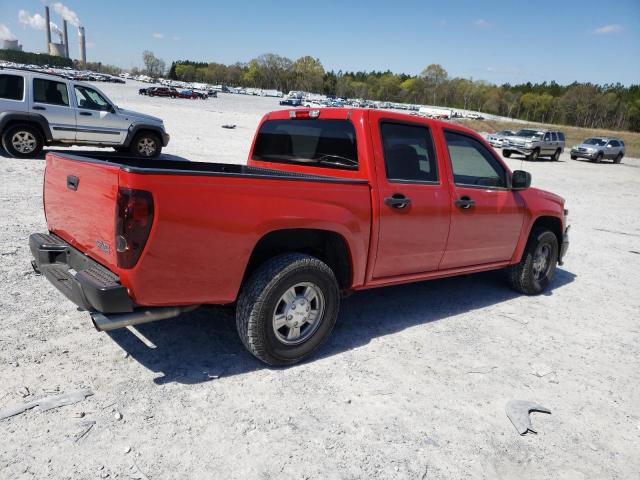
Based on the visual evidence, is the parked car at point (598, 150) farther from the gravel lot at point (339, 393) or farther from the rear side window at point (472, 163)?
the rear side window at point (472, 163)

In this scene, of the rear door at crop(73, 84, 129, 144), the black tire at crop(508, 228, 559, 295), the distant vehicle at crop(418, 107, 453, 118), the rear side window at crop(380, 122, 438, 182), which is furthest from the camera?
the distant vehicle at crop(418, 107, 453, 118)

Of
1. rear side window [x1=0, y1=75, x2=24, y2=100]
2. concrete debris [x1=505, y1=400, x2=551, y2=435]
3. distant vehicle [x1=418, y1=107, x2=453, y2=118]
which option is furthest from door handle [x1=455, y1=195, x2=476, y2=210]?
distant vehicle [x1=418, y1=107, x2=453, y2=118]

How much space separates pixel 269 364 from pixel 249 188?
1293mm

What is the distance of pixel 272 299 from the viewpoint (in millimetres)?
3252

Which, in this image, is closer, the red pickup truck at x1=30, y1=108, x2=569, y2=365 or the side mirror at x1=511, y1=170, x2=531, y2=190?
the red pickup truck at x1=30, y1=108, x2=569, y2=365

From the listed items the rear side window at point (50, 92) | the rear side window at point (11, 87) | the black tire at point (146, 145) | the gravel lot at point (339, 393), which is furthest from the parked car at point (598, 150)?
the rear side window at point (11, 87)

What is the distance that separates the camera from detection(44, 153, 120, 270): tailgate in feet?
9.19

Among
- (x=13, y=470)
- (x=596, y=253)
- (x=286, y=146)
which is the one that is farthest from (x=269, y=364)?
(x=596, y=253)

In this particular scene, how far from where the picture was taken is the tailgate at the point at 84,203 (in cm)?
280

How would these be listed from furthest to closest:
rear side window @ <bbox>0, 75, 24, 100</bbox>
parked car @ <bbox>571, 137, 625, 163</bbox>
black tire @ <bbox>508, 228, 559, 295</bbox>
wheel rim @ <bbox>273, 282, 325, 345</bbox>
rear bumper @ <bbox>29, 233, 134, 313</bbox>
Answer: parked car @ <bbox>571, 137, 625, 163</bbox> < rear side window @ <bbox>0, 75, 24, 100</bbox> < black tire @ <bbox>508, 228, 559, 295</bbox> < wheel rim @ <bbox>273, 282, 325, 345</bbox> < rear bumper @ <bbox>29, 233, 134, 313</bbox>

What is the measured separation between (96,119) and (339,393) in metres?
10.5

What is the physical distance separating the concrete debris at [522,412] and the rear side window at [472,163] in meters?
1.99

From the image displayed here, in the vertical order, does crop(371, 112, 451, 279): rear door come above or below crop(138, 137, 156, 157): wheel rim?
above

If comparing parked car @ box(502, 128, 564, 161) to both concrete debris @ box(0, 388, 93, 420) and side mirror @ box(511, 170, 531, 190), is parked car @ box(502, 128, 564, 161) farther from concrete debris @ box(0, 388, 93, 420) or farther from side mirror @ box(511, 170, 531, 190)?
concrete debris @ box(0, 388, 93, 420)
